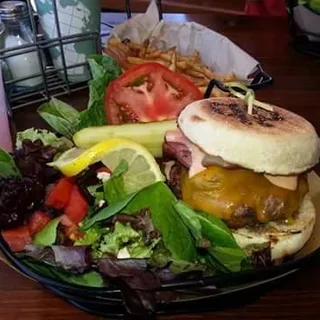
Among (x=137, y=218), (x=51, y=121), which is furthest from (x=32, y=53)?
(x=137, y=218)

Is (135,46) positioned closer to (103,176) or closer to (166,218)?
(103,176)

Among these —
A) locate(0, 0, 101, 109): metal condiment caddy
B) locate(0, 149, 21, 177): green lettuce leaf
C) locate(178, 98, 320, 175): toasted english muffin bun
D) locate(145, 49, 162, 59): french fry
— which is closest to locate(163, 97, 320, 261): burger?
locate(178, 98, 320, 175): toasted english muffin bun

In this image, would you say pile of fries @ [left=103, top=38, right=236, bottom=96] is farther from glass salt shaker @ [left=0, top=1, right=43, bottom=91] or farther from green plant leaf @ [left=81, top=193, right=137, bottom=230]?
green plant leaf @ [left=81, top=193, right=137, bottom=230]

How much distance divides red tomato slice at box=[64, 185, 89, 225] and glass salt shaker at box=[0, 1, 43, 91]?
566 mm

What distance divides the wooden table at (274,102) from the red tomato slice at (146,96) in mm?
300

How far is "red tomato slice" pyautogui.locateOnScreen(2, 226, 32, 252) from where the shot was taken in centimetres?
89

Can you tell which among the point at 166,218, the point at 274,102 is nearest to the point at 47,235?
the point at 166,218

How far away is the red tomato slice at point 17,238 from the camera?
0.89 metres

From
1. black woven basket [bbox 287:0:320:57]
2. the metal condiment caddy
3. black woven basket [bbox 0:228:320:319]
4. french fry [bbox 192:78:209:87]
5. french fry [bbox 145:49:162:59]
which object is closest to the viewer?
black woven basket [bbox 0:228:320:319]

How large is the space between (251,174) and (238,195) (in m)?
0.03

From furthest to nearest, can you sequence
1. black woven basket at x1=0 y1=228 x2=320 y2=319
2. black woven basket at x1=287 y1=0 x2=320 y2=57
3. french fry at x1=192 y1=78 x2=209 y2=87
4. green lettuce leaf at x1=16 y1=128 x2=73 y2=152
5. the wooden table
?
black woven basket at x1=287 y1=0 x2=320 y2=57
french fry at x1=192 y1=78 x2=209 y2=87
green lettuce leaf at x1=16 y1=128 x2=73 y2=152
the wooden table
black woven basket at x1=0 y1=228 x2=320 y2=319

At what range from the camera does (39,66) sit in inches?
59.0

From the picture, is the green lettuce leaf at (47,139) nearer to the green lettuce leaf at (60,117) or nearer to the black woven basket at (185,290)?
the green lettuce leaf at (60,117)

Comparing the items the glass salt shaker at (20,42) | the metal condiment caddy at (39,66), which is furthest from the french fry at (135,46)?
the glass salt shaker at (20,42)
